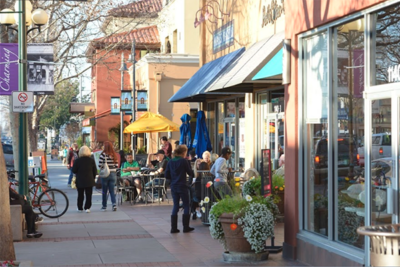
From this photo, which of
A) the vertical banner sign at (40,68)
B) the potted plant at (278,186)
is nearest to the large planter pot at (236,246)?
the potted plant at (278,186)

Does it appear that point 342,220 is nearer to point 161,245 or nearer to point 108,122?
point 161,245

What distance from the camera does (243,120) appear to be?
1945 cm

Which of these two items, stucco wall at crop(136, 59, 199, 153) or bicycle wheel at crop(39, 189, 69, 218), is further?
stucco wall at crop(136, 59, 199, 153)

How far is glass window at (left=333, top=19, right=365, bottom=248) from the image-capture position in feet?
28.3

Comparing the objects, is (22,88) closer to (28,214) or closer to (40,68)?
(40,68)

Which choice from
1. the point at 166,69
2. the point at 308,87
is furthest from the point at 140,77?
the point at 308,87

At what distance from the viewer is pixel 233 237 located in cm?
1002

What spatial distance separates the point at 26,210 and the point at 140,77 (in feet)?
86.8

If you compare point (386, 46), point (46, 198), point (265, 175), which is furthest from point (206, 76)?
point (386, 46)

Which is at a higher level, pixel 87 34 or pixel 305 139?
pixel 87 34

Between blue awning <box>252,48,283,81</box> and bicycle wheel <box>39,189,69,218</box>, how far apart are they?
18.4 feet

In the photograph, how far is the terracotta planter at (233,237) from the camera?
32.7ft

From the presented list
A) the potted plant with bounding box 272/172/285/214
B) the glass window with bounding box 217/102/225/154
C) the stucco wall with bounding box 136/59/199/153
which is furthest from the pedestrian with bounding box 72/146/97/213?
the stucco wall with bounding box 136/59/199/153

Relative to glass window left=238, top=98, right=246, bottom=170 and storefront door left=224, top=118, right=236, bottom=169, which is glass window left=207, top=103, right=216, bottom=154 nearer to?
storefront door left=224, top=118, right=236, bottom=169
